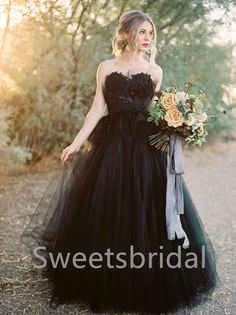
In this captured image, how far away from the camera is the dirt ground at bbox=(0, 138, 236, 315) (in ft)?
11.4

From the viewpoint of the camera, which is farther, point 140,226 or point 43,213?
point 43,213

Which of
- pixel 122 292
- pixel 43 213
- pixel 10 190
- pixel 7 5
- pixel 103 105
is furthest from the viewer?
pixel 10 190

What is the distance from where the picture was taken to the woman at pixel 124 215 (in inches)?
128

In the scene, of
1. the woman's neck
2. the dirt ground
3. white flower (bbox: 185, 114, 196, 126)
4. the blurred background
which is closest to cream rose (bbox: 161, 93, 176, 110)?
white flower (bbox: 185, 114, 196, 126)

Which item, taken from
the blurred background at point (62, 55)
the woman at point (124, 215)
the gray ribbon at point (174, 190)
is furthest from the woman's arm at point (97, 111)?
the blurred background at point (62, 55)

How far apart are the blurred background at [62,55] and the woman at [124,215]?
134 inches

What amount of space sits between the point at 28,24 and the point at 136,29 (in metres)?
4.01

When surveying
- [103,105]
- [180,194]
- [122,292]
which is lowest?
[122,292]

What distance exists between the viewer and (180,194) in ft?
10.9

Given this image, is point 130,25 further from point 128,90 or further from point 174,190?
point 174,190

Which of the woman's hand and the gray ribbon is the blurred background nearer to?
the woman's hand

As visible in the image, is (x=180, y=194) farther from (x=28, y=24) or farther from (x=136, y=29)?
(x=28, y=24)

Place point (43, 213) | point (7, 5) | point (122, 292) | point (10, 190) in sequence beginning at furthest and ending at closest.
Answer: point (10, 190) → point (7, 5) → point (43, 213) → point (122, 292)

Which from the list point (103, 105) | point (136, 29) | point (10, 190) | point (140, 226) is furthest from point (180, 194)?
point (10, 190)
